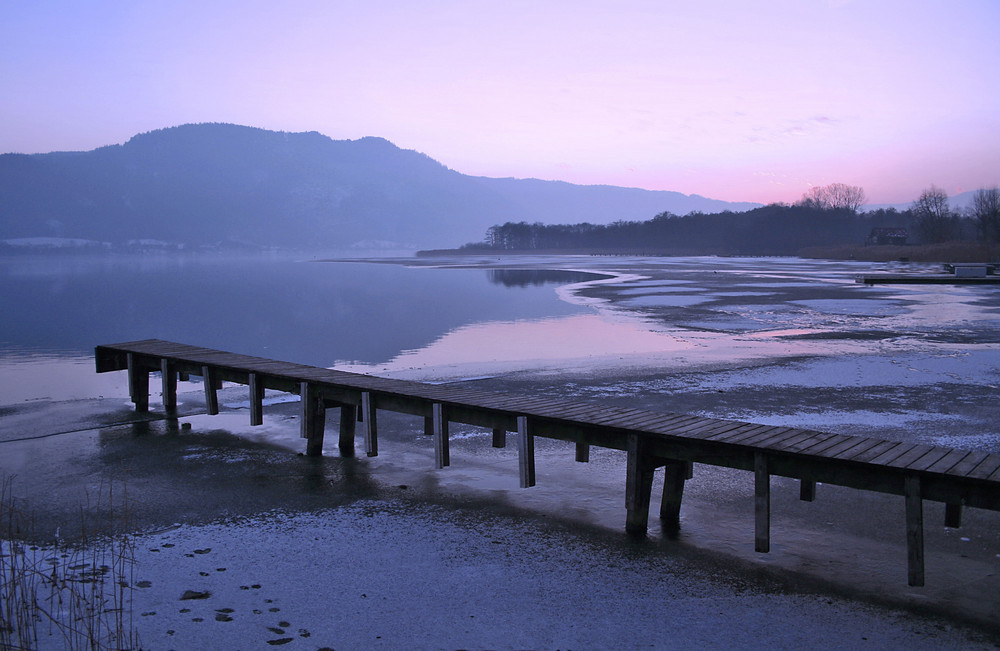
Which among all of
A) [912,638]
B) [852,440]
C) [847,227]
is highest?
[847,227]

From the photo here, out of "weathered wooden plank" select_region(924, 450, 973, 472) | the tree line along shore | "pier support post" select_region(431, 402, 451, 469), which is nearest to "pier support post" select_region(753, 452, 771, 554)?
"weathered wooden plank" select_region(924, 450, 973, 472)

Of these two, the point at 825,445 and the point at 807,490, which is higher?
the point at 825,445

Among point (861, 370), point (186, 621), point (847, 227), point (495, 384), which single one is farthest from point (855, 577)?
point (847, 227)

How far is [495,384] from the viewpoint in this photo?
53.0 feet

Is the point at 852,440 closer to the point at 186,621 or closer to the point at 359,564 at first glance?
the point at 359,564

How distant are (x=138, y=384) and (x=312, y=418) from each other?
17.4 feet

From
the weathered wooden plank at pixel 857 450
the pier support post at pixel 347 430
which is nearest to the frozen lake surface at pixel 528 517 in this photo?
the pier support post at pixel 347 430

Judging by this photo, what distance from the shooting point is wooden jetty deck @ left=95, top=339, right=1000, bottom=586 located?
6.38m

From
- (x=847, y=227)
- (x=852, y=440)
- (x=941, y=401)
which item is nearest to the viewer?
(x=852, y=440)

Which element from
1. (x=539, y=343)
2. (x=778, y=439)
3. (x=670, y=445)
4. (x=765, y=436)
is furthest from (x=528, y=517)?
(x=539, y=343)

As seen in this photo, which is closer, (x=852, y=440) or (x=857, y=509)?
(x=852, y=440)

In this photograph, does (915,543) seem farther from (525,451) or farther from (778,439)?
(525,451)

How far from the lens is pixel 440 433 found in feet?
31.5

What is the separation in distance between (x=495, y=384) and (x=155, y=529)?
8910 mm
